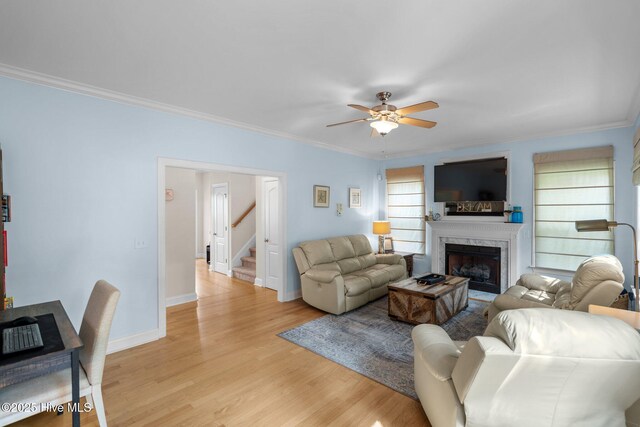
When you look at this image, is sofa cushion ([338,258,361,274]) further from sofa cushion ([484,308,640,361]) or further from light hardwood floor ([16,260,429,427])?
sofa cushion ([484,308,640,361])

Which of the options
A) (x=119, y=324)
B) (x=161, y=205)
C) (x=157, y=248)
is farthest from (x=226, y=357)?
(x=161, y=205)

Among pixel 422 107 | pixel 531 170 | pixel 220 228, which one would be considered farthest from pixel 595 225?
pixel 220 228

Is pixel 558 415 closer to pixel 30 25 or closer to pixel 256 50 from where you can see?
pixel 256 50

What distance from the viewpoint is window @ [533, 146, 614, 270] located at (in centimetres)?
430

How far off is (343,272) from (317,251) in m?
0.57

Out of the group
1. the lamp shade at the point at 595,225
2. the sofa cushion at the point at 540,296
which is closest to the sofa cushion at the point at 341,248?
the sofa cushion at the point at 540,296

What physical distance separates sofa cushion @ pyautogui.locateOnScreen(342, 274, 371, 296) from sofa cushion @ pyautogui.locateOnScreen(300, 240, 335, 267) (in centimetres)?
50

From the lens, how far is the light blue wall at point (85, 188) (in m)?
2.68

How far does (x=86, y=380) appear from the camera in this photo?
5.93 ft

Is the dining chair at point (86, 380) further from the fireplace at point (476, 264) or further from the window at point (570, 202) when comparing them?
the window at point (570, 202)

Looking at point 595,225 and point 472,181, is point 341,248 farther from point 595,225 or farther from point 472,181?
point 595,225

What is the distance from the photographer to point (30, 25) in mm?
2016

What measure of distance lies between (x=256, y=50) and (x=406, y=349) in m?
3.11

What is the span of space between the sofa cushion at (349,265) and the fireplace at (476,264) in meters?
1.90
